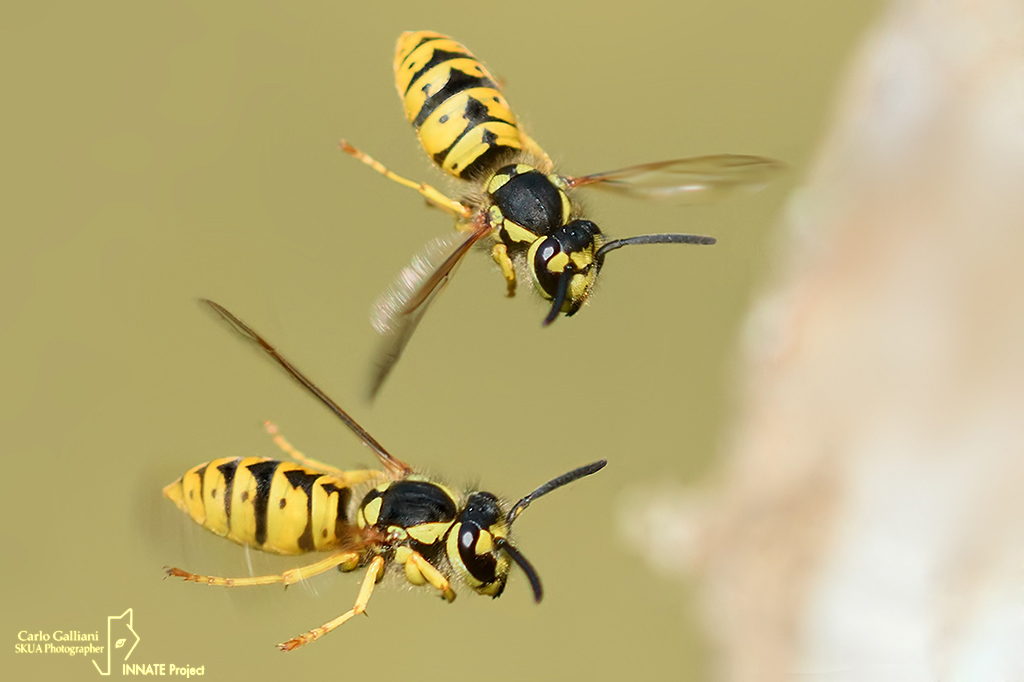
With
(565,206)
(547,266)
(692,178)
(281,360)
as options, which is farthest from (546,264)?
(281,360)

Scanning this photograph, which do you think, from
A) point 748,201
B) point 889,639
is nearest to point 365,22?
point 748,201

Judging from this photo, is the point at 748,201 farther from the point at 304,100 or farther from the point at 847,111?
the point at 304,100

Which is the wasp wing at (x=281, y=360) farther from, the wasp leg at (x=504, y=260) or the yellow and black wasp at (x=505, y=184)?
the wasp leg at (x=504, y=260)

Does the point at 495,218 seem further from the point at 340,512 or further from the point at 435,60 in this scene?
the point at 340,512

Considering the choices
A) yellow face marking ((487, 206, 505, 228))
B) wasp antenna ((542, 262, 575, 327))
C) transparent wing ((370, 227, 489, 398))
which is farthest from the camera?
yellow face marking ((487, 206, 505, 228))

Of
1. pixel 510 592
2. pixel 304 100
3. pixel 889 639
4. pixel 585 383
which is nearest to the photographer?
pixel 889 639

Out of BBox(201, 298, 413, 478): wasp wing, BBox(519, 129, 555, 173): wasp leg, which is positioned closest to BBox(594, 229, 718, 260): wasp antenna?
BBox(519, 129, 555, 173): wasp leg

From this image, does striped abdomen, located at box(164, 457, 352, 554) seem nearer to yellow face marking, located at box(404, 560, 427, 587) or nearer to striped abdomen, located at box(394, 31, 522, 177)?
yellow face marking, located at box(404, 560, 427, 587)
